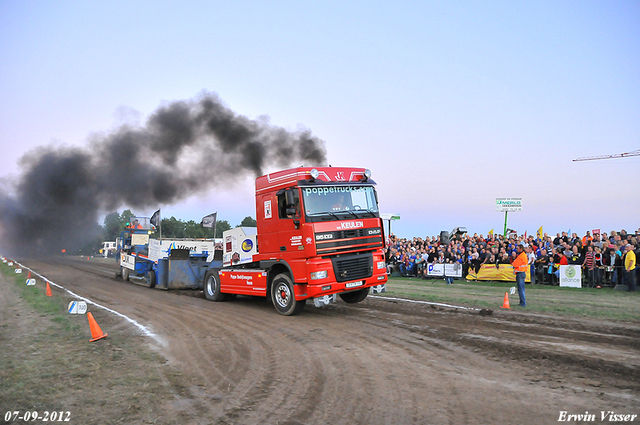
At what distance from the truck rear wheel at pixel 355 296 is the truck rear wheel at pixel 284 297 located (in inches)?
70.3

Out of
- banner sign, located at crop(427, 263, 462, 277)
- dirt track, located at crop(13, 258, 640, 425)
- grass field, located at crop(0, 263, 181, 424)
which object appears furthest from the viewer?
banner sign, located at crop(427, 263, 462, 277)

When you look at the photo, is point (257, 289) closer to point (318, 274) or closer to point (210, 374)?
point (318, 274)

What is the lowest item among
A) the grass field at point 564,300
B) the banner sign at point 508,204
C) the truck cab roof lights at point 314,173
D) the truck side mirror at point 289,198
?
the grass field at point 564,300

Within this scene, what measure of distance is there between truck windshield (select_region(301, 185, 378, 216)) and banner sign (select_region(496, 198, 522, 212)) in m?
27.2

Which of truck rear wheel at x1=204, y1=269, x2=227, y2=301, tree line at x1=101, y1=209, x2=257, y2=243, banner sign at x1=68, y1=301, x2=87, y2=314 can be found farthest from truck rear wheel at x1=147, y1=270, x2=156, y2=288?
banner sign at x1=68, y1=301, x2=87, y2=314

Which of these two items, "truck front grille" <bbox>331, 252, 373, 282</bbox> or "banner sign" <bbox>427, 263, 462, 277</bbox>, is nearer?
"truck front grille" <bbox>331, 252, 373, 282</bbox>

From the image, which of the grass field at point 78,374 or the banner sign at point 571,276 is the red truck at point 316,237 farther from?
the banner sign at point 571,276

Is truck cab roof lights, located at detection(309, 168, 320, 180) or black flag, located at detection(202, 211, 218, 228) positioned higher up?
truck cab roof lights, located at detection(309, 168, 320, 180)

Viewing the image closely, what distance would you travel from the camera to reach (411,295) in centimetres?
1405

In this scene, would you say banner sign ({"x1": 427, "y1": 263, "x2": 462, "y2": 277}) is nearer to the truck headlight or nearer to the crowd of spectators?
the crowd of spectators

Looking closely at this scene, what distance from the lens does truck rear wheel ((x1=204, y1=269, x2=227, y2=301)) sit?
43.9 feet

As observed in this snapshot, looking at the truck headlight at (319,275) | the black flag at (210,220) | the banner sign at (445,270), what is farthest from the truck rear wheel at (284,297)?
the banner sign at (445,270)

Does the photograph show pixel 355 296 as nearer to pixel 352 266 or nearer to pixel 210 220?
pixel 352 266

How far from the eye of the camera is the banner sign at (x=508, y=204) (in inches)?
1335
